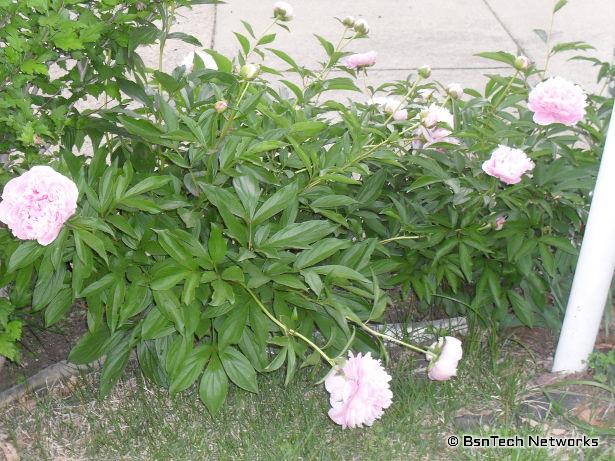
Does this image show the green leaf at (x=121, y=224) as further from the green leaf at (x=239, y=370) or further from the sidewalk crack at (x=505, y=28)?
the sidewalk crack at (x=505, y=28)

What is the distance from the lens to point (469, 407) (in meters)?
2.79

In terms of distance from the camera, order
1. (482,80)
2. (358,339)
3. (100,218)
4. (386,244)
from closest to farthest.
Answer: (100,218) < (358,339) < (386,244) < (482,80)

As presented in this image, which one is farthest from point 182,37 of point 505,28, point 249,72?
point 505,28

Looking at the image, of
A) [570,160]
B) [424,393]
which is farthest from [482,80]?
[424,393]

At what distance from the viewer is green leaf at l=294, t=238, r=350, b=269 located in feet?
7.92

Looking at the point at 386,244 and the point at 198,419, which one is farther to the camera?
the point at 386,244

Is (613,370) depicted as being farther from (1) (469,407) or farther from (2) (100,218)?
(2) (100,218)

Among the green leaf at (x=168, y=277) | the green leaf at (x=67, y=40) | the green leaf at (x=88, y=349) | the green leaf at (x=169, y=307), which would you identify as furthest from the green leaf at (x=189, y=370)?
the green leaf at (x=67, y=40)

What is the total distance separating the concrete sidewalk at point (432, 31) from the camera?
226 inches

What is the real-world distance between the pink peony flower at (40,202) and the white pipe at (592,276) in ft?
5.00

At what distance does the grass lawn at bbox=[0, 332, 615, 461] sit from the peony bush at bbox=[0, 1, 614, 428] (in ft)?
0.55

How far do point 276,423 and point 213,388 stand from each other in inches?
15.8

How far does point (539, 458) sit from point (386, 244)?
861mm

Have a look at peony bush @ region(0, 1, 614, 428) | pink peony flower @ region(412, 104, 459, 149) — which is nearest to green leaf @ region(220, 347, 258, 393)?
peony bush @ region(0, 1, 614, 428)
